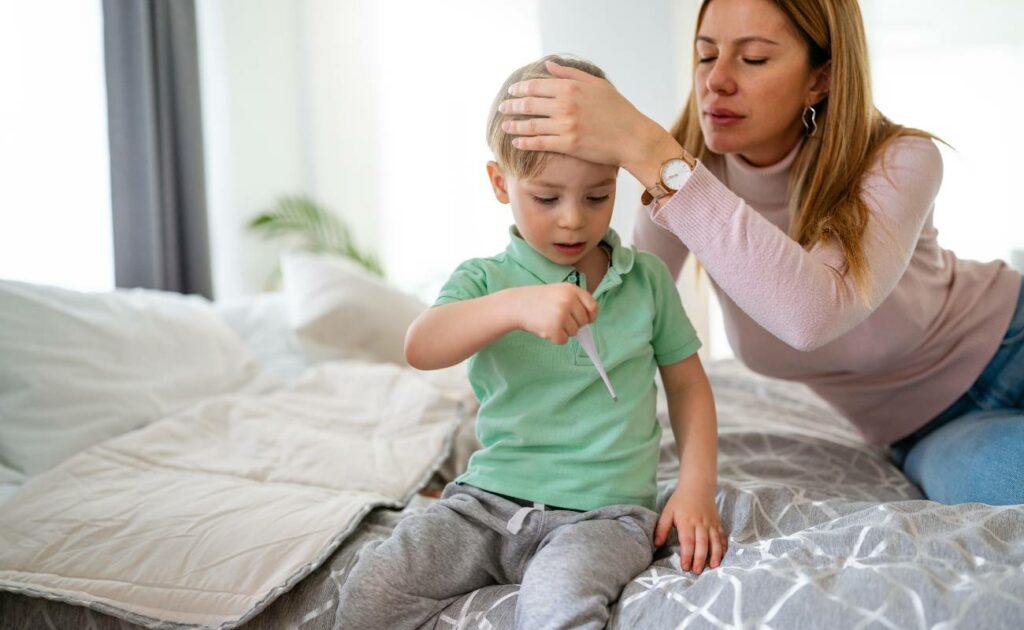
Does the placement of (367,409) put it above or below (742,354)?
below

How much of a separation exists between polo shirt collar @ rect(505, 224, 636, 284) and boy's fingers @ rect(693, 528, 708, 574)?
1.04 ft

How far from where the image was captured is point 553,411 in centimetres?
108

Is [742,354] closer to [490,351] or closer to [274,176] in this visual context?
[490,351]

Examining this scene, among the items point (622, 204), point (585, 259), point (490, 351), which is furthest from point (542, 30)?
point (490, 351)

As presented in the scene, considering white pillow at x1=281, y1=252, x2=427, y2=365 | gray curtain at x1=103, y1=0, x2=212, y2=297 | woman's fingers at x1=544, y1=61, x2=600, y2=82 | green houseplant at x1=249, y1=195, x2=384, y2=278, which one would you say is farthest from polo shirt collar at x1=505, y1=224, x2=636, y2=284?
green houseplant at x1=249, y1=195, x2=384, y2=278

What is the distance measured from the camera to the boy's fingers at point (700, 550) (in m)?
0.98

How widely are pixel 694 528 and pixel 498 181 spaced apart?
0.49 m

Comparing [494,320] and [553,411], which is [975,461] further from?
[494,320]

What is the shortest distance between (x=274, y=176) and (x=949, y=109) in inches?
105

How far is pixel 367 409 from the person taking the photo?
1.82 meters

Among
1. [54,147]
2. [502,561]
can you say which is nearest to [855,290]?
[502,561]

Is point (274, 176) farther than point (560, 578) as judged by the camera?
Yes

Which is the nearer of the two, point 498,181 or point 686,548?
point 686,548

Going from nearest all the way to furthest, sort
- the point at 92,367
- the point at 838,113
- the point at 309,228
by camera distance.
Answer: the point at 838,113 < the point at 92,367 < the point at 309,228
